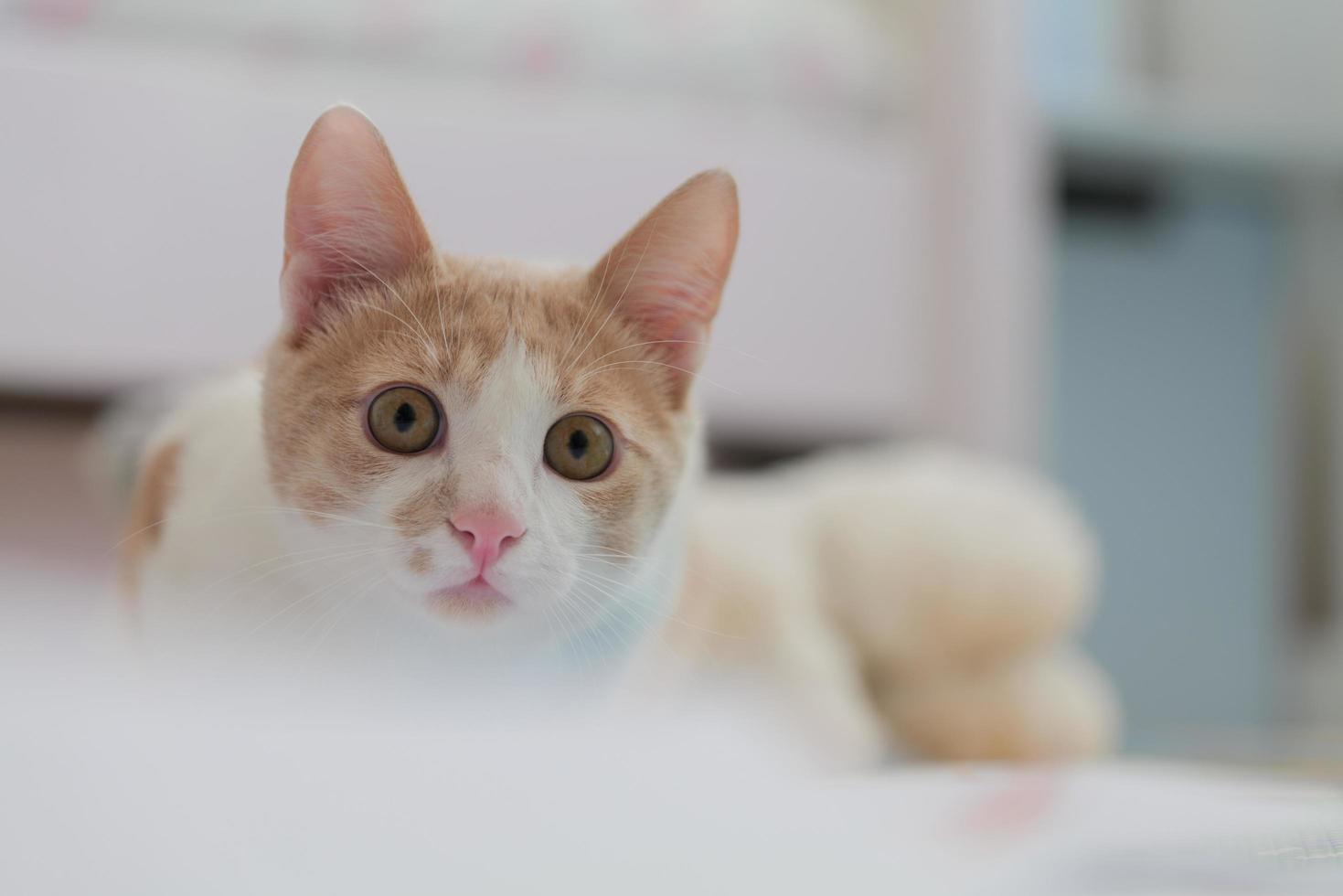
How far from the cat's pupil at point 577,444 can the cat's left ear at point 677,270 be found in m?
0.05

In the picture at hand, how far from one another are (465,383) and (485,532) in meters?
0.05

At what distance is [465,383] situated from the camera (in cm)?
41

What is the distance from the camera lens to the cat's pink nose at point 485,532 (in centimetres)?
40

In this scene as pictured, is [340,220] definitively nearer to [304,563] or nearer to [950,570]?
[304,563]

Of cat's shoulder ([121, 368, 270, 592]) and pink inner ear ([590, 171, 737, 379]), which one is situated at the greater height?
pink inner ear ([590, 171, 737, 379])

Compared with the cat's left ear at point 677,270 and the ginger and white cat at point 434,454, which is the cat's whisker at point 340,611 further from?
the cat's left ear at point 677,270

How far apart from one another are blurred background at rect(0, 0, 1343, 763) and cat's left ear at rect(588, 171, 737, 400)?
0.02 m

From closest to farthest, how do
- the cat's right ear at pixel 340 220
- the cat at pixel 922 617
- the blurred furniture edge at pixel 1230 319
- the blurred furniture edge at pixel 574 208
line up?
1. the cat's right ear at pixel 340 220
2. the blurred furniture edge at pixel 574 208
3. the cat at pixel 922 617
4. the blurred furniture edge at pixel 1230 319

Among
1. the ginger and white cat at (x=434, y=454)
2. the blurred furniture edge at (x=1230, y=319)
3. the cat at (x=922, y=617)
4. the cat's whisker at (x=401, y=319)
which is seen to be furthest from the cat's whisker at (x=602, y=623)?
the blurred furniture edge at (x=1230, y=319)

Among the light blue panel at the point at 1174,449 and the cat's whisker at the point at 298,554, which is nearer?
the cat's whisker at the point at 298,554

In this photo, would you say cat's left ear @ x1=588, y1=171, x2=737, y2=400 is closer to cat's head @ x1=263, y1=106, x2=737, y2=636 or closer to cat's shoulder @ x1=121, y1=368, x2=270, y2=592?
cat's head @ x1=263, y1=106, x2=737, y2=636

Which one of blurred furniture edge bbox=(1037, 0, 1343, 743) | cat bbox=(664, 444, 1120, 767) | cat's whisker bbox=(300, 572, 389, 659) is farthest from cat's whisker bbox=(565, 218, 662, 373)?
blurred furniture edge bbox=(1037, 0, 1343, 743)

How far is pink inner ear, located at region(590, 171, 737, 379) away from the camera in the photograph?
16.3 inches

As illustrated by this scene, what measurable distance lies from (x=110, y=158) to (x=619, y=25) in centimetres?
59
